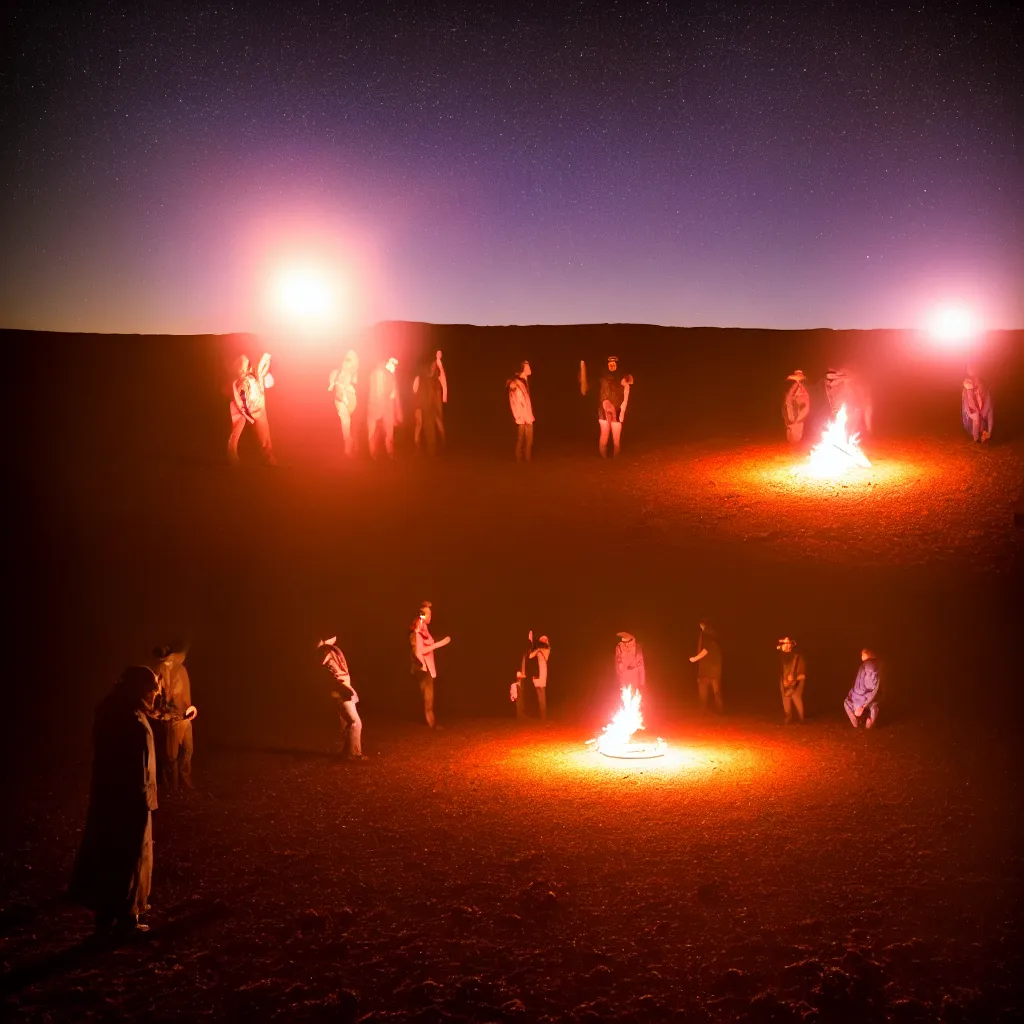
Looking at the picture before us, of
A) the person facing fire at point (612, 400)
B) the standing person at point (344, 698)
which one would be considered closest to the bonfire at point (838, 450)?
the person facing fire at point (612, 400)

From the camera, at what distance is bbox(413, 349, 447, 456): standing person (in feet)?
74.1

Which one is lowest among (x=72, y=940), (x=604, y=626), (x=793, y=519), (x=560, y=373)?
(x=72, y=940)

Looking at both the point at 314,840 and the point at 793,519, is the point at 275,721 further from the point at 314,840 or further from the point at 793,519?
the point at 793,519

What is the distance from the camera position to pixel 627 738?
531 inches

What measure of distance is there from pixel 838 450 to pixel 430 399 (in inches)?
359

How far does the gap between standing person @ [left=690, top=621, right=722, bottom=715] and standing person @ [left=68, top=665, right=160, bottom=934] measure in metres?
9.54

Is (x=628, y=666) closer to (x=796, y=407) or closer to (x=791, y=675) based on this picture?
(x=791, y=675)

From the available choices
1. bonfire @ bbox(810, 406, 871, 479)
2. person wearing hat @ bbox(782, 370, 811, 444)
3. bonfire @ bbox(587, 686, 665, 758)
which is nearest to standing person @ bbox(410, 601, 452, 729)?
bonfire @ bbox(587, 686, 665, 758)

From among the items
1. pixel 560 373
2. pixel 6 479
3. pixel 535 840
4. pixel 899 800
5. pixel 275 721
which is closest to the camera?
pixel 535 840

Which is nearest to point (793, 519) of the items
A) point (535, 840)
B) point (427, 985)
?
point (535, 840)

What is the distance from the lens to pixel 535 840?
31.2 ft

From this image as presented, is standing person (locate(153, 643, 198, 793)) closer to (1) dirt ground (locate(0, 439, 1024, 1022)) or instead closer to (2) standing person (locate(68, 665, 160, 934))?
(1) dirt ground (locate(0, 439, 1024, 1022))

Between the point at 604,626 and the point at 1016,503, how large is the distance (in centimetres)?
819

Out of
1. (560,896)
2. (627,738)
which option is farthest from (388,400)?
(560,896)
